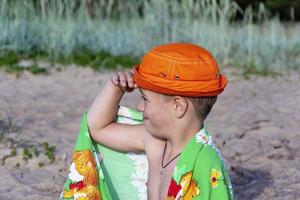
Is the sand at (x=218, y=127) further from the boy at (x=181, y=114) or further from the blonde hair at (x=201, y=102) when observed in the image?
the blonde hair at (x=201, y=102)

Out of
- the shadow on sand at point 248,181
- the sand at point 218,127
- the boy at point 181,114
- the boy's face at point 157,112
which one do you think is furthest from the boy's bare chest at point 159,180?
the shadow on sand at point 248,181

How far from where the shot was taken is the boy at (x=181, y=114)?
3340mm

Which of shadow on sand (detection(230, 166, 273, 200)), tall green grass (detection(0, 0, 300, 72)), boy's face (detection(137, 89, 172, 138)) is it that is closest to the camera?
boy's face (detection(137, 89, 172, 138))

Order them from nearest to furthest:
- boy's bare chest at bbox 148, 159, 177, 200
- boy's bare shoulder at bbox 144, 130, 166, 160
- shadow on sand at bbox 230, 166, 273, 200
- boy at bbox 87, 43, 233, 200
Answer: boy at bbox 87, 43, 233, 200 < boy's bare chest at bbox 148, 159, 177, 200 < boy's bare shoulder at bbox 144, 130, 166, 160 < shadow on sand at bbox 230, 166, 273, 200

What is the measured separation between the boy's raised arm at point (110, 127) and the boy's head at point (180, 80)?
295mm

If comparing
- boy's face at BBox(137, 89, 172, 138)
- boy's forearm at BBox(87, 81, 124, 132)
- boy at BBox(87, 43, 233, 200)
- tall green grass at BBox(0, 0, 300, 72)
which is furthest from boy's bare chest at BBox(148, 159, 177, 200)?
tall green grass at BBox(0, 0, 300, 72)

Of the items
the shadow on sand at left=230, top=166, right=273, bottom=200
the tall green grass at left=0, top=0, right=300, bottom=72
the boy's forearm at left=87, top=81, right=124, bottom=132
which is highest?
the boy's forearm at left=87, top=81, right=124, bottom=132

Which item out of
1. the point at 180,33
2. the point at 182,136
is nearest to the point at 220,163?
the point at 182,136

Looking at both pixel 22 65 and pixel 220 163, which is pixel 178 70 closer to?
pixel 220 163

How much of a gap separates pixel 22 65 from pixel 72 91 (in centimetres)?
79

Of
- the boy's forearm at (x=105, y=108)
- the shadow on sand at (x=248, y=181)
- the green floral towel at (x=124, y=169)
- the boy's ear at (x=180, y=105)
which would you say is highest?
the boy's ear at (x=180, y=105)

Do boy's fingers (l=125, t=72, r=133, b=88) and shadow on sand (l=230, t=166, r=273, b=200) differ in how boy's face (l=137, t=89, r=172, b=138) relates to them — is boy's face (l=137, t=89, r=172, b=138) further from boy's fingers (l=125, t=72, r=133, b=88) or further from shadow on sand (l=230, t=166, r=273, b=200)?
shadow on sand (l=230, t=166, r=273, b=200)

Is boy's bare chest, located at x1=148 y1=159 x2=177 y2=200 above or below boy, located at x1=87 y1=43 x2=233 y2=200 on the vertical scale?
below

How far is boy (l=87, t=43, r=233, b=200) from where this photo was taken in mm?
3340
